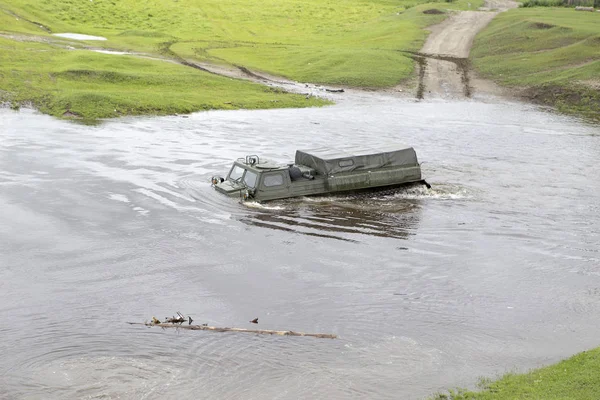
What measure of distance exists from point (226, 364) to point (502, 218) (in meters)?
A: 15.1

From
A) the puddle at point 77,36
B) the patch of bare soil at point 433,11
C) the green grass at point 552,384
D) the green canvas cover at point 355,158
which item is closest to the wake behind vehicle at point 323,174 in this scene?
the green canvas cover at point 355,158

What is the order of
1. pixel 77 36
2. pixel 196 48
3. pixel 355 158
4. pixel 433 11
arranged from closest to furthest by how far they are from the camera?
1. pixel 355 158
2. pixel 196 48
3. pixel 77 36
4. pixel 433 11

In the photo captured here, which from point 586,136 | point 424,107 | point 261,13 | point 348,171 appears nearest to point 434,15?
point 261,13

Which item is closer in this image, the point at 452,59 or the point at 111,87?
the point at 111,87

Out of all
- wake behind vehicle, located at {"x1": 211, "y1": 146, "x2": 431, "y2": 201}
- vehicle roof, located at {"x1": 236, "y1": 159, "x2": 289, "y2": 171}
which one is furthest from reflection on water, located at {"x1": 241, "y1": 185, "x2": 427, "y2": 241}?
vehicle roof, located at {"x1": 236, "y1": 159, "x2": 289, "y2": 171}

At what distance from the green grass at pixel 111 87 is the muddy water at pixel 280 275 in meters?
9.71

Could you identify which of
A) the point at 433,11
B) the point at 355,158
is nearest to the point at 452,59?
the point at 433,11

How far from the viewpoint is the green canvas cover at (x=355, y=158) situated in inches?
1154

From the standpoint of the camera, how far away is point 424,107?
54.5 metres

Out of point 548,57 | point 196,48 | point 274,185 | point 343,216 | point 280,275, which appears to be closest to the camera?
point 280,275

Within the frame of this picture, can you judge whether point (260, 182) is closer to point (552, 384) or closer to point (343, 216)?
point (343, 216)

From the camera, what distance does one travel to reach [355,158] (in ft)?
97.7

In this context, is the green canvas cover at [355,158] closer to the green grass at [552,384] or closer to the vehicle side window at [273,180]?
the vehicle side window at [273,180]

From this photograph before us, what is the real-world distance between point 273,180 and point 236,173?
2072mm
